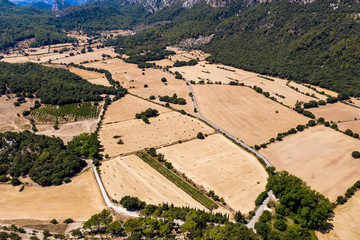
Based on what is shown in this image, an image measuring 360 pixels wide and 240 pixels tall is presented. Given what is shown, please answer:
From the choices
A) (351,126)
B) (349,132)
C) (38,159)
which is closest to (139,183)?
(38,159)

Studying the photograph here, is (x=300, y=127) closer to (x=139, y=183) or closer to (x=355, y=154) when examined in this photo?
(x=355, y=154)

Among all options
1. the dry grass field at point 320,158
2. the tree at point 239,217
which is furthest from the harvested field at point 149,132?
the tree at point 239,217

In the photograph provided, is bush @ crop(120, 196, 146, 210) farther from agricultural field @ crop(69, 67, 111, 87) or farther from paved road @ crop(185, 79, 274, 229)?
agricultural field @ crop(69, 67, 111, 87)

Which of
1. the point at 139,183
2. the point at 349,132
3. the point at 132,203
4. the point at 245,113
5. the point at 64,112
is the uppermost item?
the point at 245,113

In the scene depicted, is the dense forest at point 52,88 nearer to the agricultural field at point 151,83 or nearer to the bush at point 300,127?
the agricultural field at point 151,83

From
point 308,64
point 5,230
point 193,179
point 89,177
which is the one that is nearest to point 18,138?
point 89,177

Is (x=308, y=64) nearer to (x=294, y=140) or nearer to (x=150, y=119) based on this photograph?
(x=294, y=140)

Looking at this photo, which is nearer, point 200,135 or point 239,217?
point 239,217
